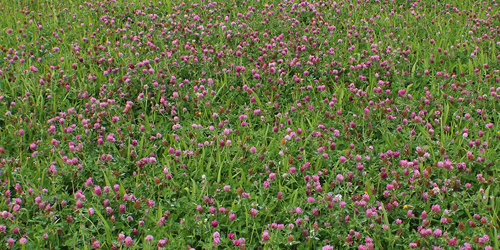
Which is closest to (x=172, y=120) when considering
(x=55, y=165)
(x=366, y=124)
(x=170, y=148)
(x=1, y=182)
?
(x=170, y=148)

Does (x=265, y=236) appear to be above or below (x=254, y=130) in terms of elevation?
above

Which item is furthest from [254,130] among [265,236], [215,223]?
[265,236]

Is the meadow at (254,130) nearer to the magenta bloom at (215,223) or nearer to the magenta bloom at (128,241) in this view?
the magenta bloom at (215,223)

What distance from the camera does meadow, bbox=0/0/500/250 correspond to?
313 centimetres

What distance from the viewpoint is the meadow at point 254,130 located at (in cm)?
313

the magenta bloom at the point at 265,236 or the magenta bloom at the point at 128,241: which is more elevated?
the magenta bloom at the point at 265,236

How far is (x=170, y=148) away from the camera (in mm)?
3754

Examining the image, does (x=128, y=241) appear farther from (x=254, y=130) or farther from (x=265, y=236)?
(x=254, y=130)

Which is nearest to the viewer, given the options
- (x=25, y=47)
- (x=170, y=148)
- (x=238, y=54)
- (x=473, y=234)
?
(x=473, y=234)

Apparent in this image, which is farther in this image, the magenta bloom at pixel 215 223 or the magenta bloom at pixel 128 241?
the magenta bloom at pixel 215 223

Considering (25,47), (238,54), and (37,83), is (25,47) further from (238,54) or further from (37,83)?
(238,54)

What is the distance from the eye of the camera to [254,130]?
441 centimetres

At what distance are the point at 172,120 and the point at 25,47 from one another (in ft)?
8.97

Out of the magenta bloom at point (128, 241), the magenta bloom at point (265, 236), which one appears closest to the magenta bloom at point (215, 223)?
the magenta bloom at point (265, 236)
